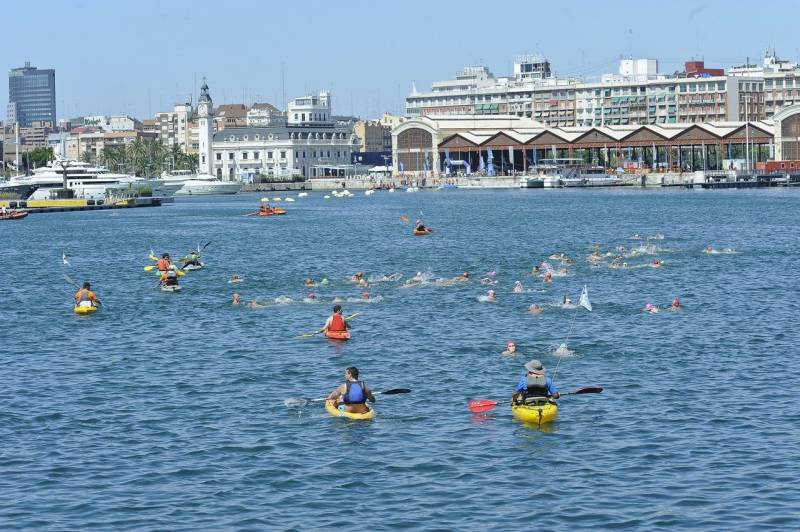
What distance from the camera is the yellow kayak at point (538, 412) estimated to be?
33.4m

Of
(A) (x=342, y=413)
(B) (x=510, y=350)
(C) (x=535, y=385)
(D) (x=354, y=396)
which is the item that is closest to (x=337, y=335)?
(B) (x=510, y=350)

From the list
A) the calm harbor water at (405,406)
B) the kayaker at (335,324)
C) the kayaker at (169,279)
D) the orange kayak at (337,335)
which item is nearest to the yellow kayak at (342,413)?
the calm harbor water at (405,406)

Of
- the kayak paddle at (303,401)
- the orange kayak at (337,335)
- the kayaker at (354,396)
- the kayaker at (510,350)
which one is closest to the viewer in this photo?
the kayaker at (354,396)

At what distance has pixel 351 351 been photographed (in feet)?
152

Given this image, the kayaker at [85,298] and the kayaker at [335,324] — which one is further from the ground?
the kayaker at [85,298]

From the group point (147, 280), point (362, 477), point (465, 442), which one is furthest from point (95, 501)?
point (147, 280)

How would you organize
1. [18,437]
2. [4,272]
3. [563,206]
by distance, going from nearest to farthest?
[18,437], [4,272], [563,206]

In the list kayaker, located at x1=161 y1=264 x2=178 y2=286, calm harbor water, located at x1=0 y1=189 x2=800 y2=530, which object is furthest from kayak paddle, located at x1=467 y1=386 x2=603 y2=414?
kayaker, located at x1=161 y1=264 x2=178 y2=286

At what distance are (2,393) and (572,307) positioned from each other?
964 inches

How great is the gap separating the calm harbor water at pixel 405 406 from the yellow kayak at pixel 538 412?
41 centimetres

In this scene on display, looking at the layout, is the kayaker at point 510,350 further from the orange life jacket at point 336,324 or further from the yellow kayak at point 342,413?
the yellow kayak at point 342,413

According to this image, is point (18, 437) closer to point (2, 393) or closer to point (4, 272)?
point (2, 393)

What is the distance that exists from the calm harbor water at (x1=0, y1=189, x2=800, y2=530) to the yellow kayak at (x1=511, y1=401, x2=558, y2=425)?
406mm

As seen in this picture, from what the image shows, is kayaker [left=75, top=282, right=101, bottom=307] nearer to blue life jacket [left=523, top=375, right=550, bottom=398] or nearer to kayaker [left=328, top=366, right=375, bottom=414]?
kayaker [left=328, top=366, right=375, bottom=414]
